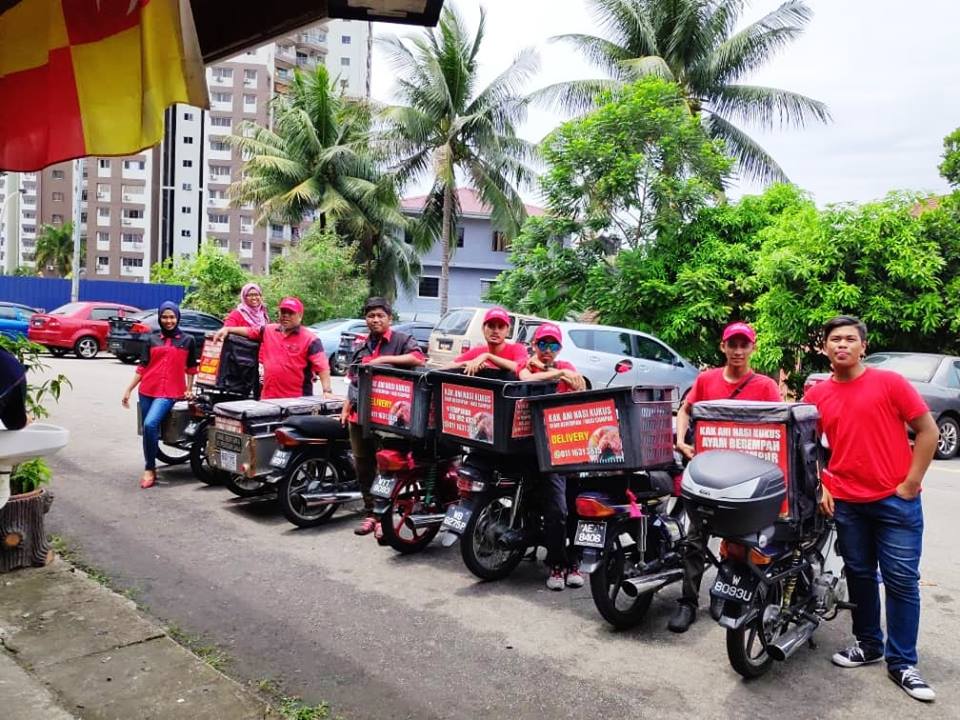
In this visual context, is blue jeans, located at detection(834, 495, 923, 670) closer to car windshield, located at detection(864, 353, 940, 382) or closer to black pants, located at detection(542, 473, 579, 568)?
black pants, located at detection(542, 473, 579, 568)

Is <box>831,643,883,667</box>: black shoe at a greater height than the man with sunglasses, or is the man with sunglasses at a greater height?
the man with sunglasses

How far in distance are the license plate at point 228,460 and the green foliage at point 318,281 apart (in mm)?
20172

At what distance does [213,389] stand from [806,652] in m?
5.77

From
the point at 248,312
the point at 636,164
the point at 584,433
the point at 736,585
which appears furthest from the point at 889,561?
the point at 636,164

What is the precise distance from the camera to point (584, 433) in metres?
4.92

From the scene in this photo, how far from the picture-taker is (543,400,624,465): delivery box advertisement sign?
15.8 ft

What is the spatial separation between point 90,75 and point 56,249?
302 ft

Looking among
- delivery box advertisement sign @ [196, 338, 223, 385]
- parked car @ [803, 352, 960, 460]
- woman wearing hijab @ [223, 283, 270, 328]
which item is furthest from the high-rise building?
delivery box advertisement sign @ [196, 338, 223, 385]

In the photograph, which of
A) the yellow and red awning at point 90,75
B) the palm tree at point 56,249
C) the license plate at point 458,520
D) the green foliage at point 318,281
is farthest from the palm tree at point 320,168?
the palm tree at point 56,249

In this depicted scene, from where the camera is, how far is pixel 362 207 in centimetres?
3142

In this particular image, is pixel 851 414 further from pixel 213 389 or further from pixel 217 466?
pixel 213 389

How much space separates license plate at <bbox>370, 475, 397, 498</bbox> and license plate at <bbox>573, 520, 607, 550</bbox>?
1594 mm

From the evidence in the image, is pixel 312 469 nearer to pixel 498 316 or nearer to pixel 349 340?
pixel 498 316

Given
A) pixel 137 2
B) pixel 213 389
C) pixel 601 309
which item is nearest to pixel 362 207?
pixel 601 309
